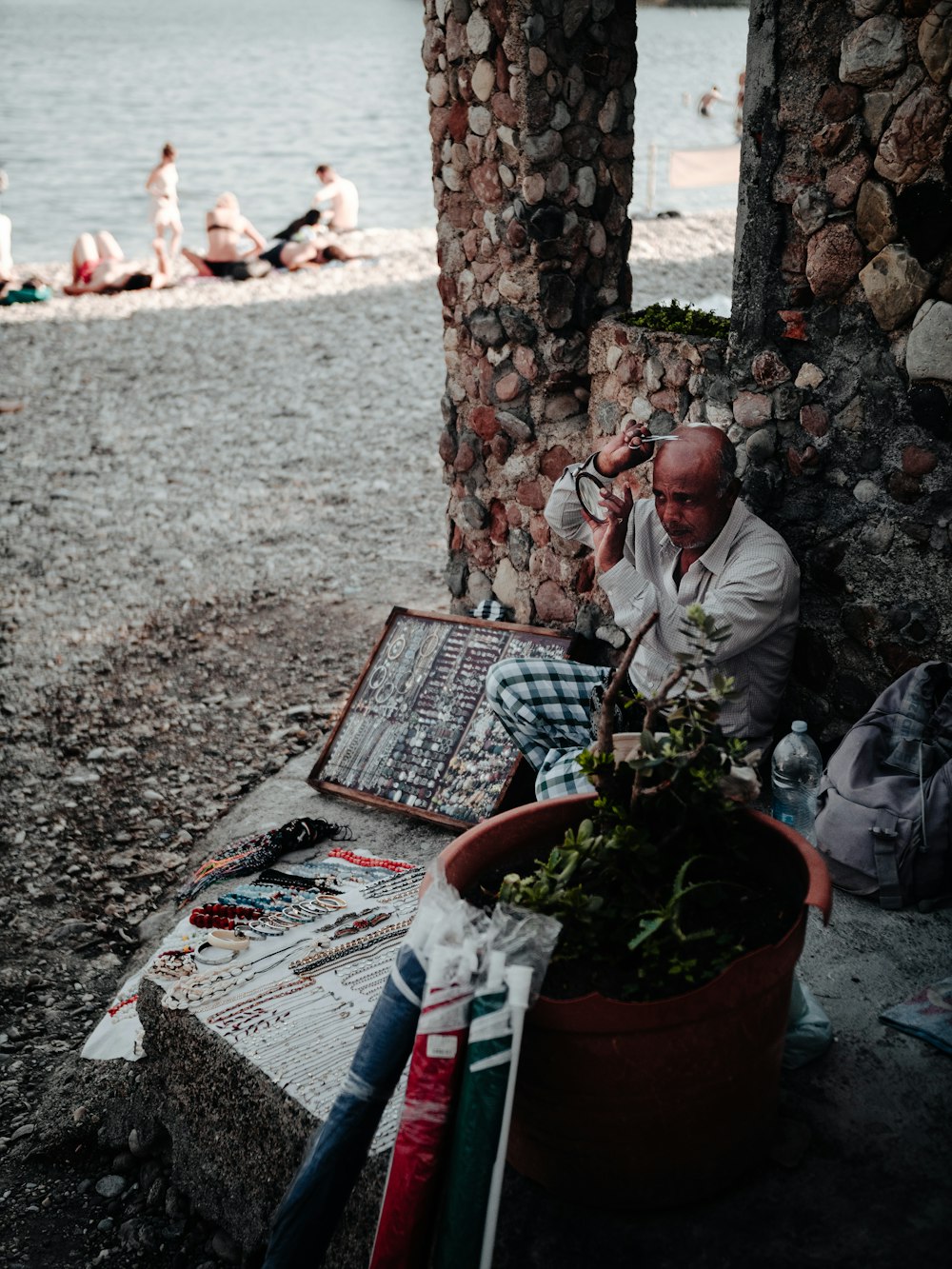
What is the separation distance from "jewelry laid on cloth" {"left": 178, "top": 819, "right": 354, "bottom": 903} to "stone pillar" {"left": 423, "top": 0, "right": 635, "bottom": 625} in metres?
1.24

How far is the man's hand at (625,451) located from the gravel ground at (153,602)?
2.11 m

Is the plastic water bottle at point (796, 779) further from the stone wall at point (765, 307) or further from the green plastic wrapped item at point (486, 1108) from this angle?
the green plastic wrapped item at point (486, 1108)

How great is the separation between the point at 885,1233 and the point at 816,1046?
0.50 m

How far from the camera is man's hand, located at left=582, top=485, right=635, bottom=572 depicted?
11.9 ft

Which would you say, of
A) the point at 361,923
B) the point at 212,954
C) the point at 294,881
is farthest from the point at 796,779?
the point at 212,954

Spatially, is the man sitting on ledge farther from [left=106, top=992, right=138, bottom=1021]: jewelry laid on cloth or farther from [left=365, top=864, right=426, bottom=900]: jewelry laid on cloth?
[left=106, top=992, right=138, bottom=1021]: jewelry laid on cloth

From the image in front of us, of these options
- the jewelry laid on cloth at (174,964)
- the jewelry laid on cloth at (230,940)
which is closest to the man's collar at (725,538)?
the jewelry laid on cloth at (230,940)

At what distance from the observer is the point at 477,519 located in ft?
15.6

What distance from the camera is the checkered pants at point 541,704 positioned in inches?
A: 152

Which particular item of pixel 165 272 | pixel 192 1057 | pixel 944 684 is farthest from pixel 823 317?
pixel 165 272

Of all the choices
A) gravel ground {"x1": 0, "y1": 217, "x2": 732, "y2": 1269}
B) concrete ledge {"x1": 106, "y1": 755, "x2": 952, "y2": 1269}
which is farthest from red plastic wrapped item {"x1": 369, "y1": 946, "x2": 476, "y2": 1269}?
gravel ground {"x1": 0, "y1": 217, "x2": 732, "y2": 1269}

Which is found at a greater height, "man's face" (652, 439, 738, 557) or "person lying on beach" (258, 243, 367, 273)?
"man's face" (652, 439, 738, 557)

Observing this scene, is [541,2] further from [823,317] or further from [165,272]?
[165,272]

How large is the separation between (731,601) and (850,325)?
0.87m
